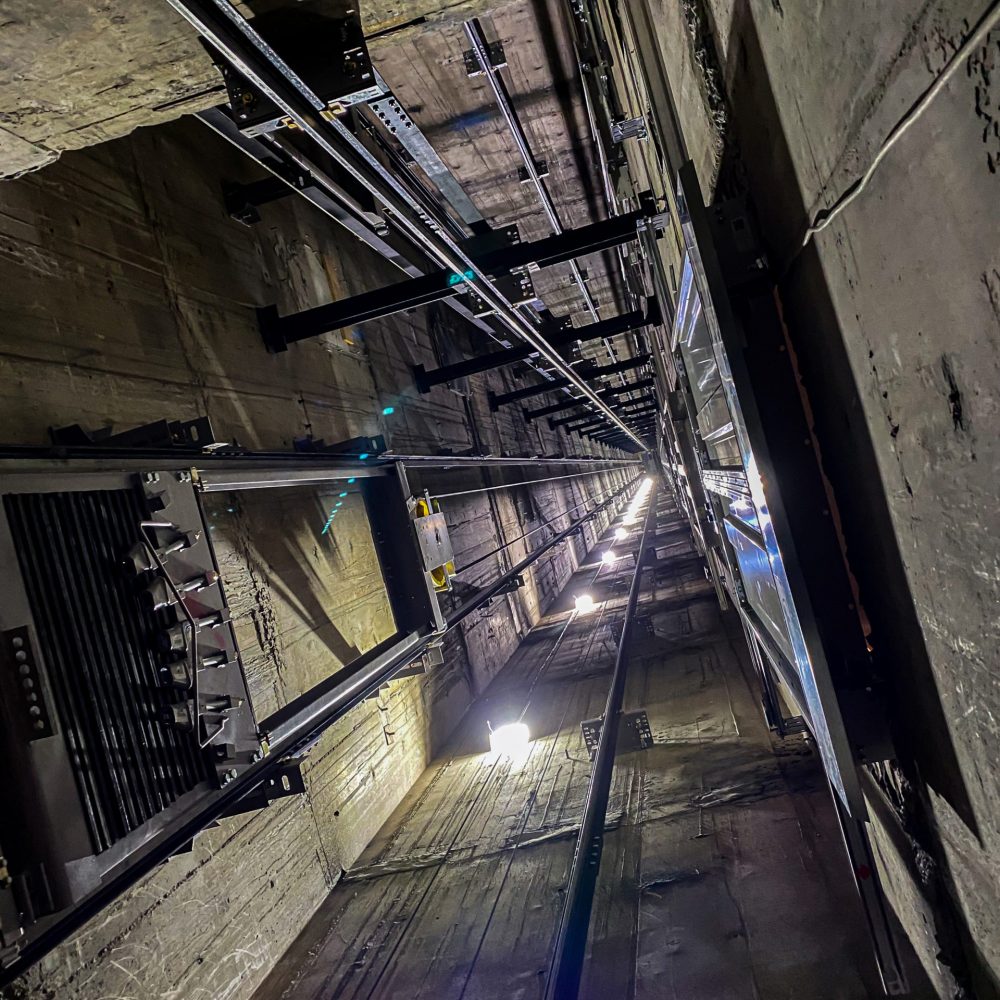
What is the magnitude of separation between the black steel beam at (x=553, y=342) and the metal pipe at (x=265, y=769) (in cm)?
393

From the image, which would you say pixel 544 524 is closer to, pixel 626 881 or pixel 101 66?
pixel 626 881

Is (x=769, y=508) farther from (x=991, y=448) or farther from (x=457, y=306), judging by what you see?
(x=457, y=306)

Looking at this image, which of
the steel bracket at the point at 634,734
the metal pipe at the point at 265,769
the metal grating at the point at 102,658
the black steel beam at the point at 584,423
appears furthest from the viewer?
the black steel beam at the point at 584,423

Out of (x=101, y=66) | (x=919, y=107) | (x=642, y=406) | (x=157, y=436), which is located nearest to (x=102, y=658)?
(x=157, y=436)

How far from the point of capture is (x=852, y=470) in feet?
5.28

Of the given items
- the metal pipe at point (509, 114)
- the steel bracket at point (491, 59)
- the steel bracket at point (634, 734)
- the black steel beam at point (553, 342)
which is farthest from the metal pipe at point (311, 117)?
the steel bracket at point (634, 734)

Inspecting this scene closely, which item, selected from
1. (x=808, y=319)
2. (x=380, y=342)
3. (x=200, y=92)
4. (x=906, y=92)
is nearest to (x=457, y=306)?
(x=380, y=342)

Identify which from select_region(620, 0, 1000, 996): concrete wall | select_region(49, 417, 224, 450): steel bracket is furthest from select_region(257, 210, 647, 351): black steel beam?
select_region(620, 0, 1000, 996): concrete wall

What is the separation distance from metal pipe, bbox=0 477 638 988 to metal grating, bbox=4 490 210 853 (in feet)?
0.41

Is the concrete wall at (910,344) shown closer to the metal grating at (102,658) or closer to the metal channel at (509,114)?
the metal grating at (102,658)

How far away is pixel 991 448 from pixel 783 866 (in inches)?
146

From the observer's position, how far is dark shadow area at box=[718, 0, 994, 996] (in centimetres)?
144

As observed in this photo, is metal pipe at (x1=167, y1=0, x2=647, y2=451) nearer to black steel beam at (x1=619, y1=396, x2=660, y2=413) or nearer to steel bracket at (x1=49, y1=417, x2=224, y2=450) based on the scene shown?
steel bracket at (x1=49, y1=417, x2=224, y2=450)

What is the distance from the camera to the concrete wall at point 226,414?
10.1 feet
